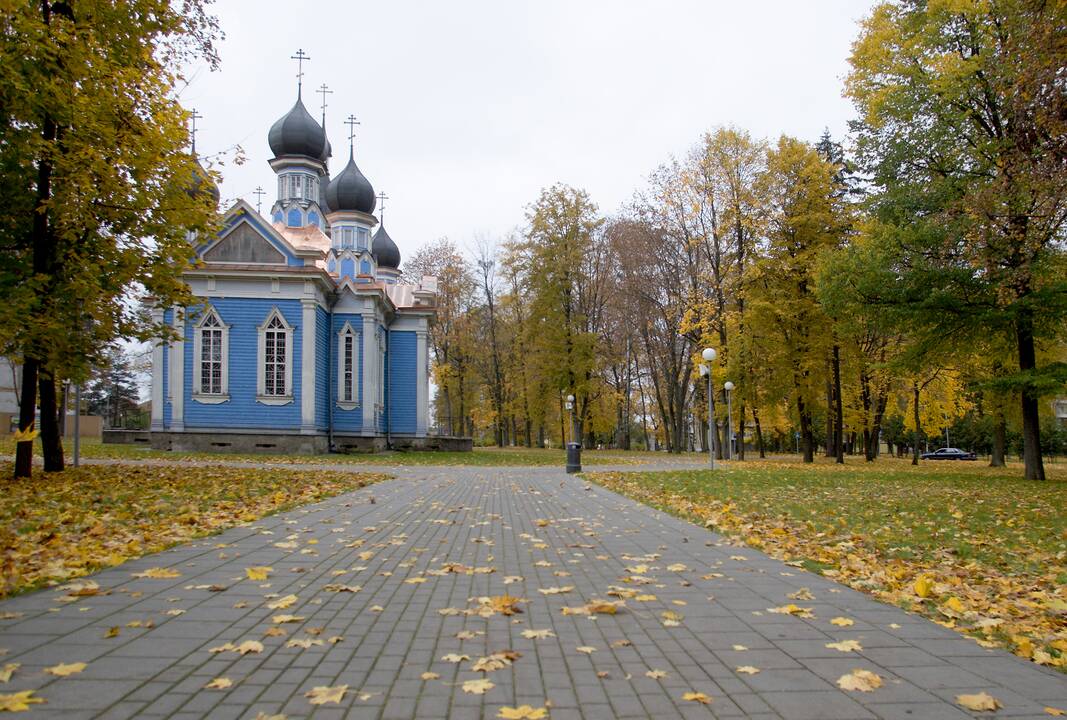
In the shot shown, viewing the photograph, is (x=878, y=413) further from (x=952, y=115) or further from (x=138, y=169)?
(x=138, y=169)

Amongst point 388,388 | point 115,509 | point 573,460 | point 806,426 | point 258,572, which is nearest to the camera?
point 258,572

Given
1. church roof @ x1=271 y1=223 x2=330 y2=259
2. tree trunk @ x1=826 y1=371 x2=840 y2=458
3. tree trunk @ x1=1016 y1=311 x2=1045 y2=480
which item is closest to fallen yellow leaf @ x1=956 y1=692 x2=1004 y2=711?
tree trunk @ x1=1016 y1=311 x2=1045 y2=480

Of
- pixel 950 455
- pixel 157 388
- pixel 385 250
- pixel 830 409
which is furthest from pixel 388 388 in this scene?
pixel 950 455

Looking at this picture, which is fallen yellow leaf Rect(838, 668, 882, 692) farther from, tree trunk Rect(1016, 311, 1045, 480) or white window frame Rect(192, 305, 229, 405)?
white window frame Rect(192, 305, 229, 405)

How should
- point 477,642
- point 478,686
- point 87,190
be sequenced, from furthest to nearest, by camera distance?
point 87,190 < point 477,642 < point 478,686

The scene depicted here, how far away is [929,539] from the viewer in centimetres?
830

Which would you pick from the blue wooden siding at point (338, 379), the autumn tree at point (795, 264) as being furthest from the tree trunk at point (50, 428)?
the autumn tree at point (795, 264)

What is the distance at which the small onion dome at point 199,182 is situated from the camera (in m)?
14.0

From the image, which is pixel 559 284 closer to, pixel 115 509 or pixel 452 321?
pixel 452 321

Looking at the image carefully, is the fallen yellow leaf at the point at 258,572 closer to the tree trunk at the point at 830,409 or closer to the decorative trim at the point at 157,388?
the decorative trim at the point at 157,388

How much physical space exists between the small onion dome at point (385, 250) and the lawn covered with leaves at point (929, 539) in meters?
33.6

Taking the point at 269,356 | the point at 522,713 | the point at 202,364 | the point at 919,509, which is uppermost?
the point at 269,356

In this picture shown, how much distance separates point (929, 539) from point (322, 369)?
28.3 meters

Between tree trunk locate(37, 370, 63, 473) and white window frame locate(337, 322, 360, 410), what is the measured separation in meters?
19.1
